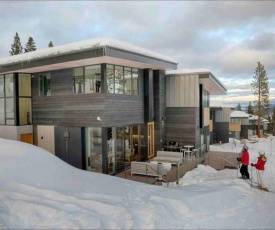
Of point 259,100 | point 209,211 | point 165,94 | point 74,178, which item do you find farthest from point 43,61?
point 259,100

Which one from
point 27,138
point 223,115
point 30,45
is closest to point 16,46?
point 30,45

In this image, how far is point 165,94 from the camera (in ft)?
48.8

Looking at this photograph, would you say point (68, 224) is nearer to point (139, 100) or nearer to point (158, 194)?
point (158, 194)

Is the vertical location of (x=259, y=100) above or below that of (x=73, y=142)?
above

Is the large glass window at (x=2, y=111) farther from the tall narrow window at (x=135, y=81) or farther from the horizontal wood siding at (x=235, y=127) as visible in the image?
the horizontal wood siding at (x=235, y=127)

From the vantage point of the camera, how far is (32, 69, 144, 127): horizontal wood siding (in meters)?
10.7

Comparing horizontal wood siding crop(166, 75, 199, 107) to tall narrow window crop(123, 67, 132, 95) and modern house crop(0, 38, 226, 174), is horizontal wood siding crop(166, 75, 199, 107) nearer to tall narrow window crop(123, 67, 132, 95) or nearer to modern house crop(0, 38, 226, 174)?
modern house crop(0, 38, 226, 174)

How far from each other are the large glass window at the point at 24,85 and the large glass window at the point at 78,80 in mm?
3732

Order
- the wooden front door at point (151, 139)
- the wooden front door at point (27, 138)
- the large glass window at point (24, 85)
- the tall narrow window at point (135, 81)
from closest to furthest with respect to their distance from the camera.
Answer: the tall narrow window at point (135, 81), the large glass window at point (24, 85), the wooden front door at point (27, 138), the wooden front door at point (151, 139)

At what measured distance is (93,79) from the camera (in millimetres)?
10836

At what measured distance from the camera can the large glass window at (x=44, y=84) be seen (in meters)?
12.8

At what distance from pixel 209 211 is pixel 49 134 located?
388 inches

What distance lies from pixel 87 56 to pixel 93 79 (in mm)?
1515

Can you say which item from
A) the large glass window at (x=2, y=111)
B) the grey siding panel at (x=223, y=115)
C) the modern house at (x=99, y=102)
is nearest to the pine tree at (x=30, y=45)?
the modern house at (x=99, y=102)
